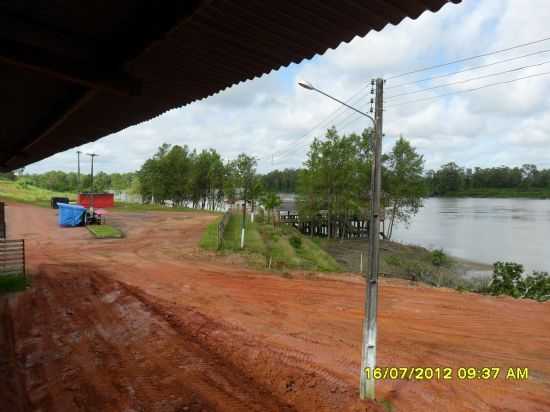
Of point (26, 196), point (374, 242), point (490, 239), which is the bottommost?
point (490, 239)

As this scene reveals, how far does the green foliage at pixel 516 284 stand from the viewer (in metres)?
15.6

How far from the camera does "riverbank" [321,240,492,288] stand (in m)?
21.7

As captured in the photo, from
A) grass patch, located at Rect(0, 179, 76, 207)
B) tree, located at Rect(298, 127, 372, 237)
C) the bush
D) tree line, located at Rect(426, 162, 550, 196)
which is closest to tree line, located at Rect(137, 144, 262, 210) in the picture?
grass patch, located at Rect(0, 179, 76, 207)

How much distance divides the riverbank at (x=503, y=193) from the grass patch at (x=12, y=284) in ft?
471

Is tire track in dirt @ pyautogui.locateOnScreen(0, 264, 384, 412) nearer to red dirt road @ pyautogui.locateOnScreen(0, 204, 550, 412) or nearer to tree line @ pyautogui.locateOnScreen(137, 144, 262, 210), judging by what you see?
red dirt road @ pyautogui.locateOnScreen(0, 204, 550, 412)

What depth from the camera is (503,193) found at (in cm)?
12762

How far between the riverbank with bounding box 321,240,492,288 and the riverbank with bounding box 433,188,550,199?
110283mm

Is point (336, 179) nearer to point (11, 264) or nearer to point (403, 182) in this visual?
point (403, 182)

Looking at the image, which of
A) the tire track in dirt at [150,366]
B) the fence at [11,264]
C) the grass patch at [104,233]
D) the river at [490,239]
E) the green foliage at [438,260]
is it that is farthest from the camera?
the river at [490,239]

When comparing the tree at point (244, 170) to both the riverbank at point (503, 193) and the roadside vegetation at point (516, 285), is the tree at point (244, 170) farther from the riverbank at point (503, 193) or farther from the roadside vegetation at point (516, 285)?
the riverbank at point (503, 193)

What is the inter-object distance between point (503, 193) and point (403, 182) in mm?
105258

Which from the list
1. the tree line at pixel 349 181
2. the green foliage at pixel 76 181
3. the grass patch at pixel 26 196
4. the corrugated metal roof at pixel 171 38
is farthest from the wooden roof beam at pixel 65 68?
the green foliage at pixel 76 181

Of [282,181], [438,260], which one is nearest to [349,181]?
[438,260]

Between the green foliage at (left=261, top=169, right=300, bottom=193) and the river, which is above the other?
the green foliage at (left=261, top=169, right=300, bottom=193)
